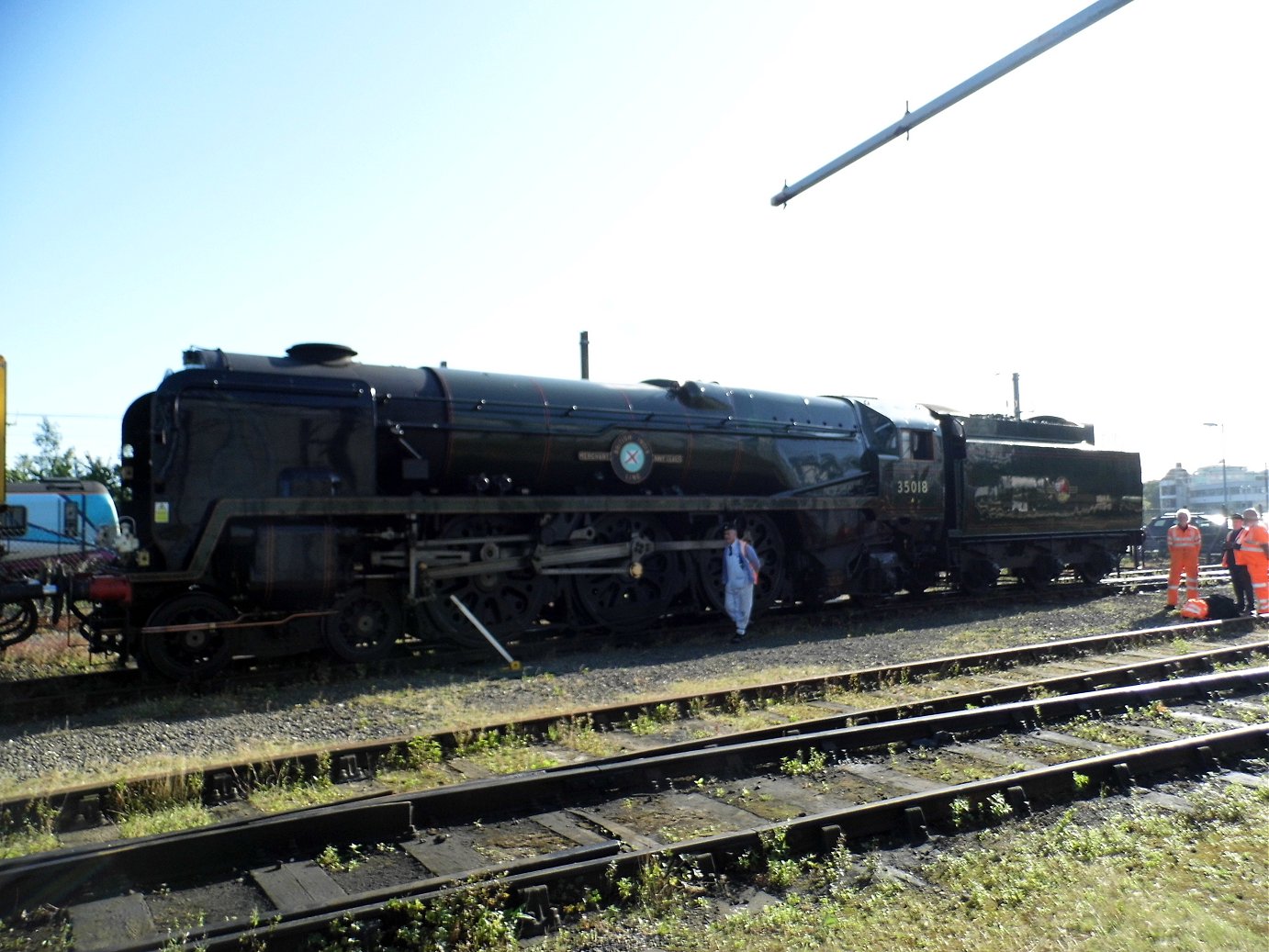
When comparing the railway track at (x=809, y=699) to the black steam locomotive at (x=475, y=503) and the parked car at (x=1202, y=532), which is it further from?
the parked car at (x=1202, y=532)

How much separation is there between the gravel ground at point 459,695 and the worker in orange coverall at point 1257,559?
4.34ft

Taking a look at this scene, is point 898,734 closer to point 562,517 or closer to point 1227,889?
point 1227,889

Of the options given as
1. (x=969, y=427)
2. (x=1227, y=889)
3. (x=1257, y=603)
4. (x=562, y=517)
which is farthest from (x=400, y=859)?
(x=969, y=427)

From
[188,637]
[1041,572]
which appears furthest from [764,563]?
[188,637]

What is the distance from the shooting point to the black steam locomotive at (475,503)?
9414mm

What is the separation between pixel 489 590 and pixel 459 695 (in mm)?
2549

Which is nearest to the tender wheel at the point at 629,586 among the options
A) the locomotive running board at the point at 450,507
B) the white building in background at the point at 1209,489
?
the locomotive running board at the point at 450,507

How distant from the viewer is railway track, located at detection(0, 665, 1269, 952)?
409 cm

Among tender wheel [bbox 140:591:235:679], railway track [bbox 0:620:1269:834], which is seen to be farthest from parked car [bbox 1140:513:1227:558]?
tender wheel [bbox 140:591:235:679]

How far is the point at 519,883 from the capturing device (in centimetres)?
420

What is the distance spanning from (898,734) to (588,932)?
3534 millimetres

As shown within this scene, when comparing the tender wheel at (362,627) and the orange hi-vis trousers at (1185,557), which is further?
the orange hi-vis trousers at (1185,557)

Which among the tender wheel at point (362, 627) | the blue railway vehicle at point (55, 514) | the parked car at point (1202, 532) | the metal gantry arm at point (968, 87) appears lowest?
the parked car at point (1202, 532)

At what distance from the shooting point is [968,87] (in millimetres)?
7629
